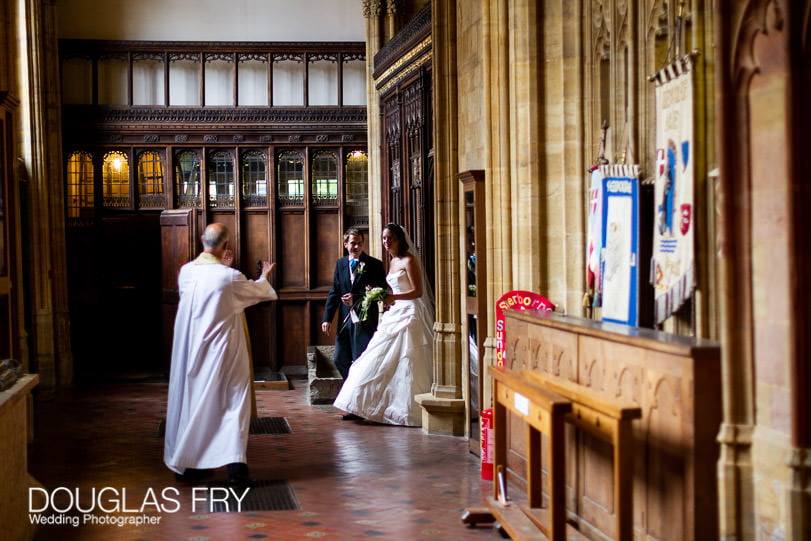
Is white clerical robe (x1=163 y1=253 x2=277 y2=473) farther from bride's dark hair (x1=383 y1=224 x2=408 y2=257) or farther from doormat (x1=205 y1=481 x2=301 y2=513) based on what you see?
bride's dark hair (x1=383 y1=224 x2=408 y2=257)

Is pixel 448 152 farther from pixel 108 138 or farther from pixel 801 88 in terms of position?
pixel 108 138

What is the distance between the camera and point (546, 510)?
520cm

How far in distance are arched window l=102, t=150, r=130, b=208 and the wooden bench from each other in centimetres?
951

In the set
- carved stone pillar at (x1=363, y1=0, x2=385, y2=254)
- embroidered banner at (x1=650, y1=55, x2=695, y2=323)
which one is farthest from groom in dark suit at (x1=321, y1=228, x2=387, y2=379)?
embroidered banner at (x1=650, y1=55, x2=695, y2=323)

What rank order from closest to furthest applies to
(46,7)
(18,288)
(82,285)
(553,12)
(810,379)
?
(810,379) → (553,12) → (18,288) → (46,7) → (82,285)

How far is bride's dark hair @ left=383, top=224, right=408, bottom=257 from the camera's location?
9510 mm

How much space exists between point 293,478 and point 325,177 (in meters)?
7.88

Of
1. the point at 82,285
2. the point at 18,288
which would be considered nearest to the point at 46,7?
the point at 82,285

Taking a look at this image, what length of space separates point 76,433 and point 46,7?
21.2 feet

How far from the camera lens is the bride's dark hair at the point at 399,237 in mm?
9510

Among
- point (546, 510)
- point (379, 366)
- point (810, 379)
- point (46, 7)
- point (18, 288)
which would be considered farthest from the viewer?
point (46, 7)

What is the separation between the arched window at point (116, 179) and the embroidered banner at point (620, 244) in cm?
946

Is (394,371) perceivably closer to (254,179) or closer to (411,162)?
(411,162)

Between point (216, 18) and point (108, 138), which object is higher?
point (216, 18)
